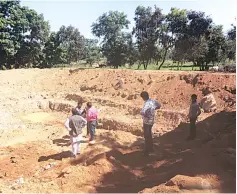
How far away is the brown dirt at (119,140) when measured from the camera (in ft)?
22.6

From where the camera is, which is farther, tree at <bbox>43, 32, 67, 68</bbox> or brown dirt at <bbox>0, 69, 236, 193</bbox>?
tree at <bbox>43, 32, 67, 68</bbox>

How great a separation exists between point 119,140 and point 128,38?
23.6 metres

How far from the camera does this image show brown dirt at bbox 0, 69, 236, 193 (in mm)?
6902

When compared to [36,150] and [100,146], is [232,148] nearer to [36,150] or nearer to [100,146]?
[100,146]

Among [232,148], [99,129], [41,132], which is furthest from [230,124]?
[41,132]

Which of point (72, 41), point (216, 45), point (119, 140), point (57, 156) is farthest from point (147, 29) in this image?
point (57, 156)

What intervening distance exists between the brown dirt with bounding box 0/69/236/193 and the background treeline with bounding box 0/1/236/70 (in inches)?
375

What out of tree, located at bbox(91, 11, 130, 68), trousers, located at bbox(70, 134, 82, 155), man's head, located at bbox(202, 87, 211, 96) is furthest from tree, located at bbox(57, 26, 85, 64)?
trousers, located at bbox(70, 134, 82, 155)

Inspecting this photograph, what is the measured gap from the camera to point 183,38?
27.5m

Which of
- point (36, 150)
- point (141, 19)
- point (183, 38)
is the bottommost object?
point (36, 150)

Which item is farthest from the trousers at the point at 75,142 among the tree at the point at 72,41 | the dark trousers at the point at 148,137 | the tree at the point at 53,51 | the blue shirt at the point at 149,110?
the tree at the point at 72,41

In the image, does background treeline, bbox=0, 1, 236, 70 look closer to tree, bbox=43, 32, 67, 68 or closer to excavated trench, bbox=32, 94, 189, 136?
tree, bbox=43, 32, 67, 68

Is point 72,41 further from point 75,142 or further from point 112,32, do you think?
point 75,142

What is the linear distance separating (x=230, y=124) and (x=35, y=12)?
30.4m
